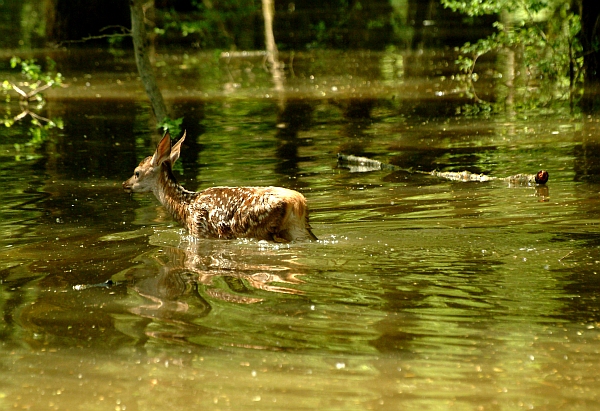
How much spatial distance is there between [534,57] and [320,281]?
1572cm

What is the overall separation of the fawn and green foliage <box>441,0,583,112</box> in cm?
970

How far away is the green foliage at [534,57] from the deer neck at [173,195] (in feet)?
31.9

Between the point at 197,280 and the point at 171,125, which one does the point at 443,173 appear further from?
the point at 197,280

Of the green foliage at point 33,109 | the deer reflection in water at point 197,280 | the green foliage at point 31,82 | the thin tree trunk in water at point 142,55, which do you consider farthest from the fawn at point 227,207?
the green foliage at point 31,82

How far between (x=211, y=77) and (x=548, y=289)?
19.0 meters

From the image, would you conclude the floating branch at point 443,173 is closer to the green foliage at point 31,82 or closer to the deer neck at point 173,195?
the deer neck at point 173,195

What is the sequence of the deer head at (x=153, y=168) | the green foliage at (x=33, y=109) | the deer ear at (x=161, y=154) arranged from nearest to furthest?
the deer ear at (x=161, y=154), the deer head at (x=153, y=168), the green foliage at (x=33, y=109)

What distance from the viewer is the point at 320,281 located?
902cm

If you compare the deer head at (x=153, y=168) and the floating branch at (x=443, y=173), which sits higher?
the deer head at (x=153, y=168)

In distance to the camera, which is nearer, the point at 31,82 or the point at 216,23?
the point at 31,82

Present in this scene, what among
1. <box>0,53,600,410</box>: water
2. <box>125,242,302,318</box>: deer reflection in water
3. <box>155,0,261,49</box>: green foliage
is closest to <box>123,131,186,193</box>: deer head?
<box>0,53,600,410</box>: water

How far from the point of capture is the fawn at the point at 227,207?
1057 cm

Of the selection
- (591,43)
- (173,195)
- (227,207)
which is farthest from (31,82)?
(227,207)

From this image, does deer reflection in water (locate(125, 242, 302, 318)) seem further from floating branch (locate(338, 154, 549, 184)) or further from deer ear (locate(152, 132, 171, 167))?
floating branch (locate(338, 154, 549, 184))
